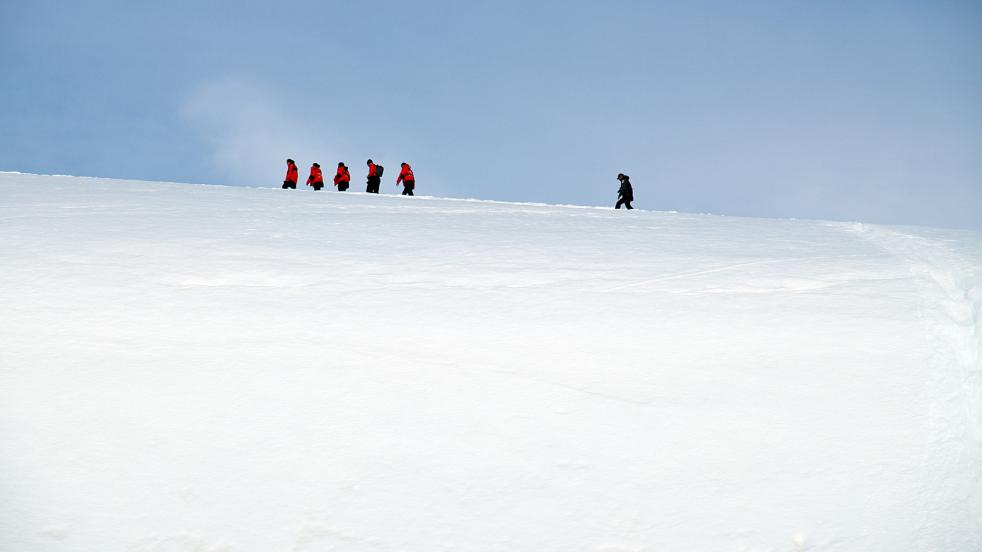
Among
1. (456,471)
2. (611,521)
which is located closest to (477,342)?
(456,471)

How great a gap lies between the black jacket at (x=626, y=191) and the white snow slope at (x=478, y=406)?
366 inches

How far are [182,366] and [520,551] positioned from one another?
6.10ft

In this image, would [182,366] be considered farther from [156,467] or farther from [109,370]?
[156,467]

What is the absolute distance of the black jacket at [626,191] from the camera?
14797 mm

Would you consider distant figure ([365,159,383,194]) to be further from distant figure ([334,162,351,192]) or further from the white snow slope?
the white snow slope

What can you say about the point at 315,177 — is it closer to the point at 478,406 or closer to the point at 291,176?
the point at 291,176

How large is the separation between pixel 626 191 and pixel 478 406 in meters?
11.8

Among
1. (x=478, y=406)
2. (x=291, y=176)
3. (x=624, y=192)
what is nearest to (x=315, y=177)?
(x=291, y=176)

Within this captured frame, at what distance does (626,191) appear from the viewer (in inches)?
583

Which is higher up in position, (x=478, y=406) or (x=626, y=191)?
(x=626, y=191)

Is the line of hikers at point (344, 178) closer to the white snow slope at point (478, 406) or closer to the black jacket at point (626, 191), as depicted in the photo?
the black jacket at point (626, 191)

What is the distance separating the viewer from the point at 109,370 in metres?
3.66

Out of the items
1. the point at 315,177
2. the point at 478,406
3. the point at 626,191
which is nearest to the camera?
the point at 478,406

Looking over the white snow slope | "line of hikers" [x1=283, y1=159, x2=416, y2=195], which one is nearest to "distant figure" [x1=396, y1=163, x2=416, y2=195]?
"line of hikers" [x1=283, y1=159, x2=416, y2=195]
